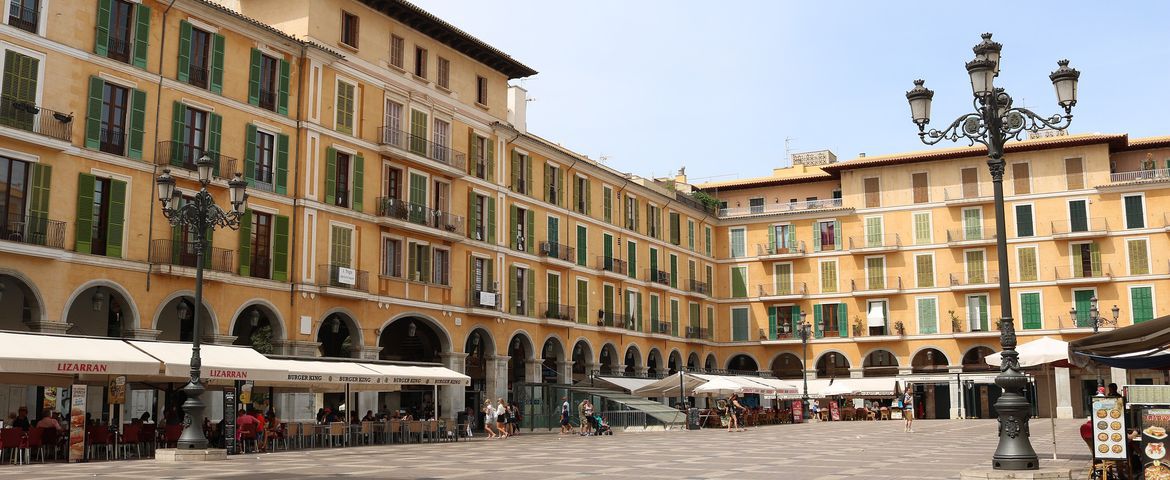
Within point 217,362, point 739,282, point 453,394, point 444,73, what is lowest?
point 453,394

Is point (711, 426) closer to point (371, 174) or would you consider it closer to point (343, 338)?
point (343, 338)

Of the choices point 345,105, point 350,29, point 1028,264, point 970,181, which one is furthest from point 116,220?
point 1028,264

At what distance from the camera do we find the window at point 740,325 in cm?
6200

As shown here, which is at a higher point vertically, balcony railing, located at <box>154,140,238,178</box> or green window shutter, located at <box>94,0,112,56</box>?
green window shutter, located at <box>94,0,112,56</box>

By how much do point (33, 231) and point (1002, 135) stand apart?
21.4 metres

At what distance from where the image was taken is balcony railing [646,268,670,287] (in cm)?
5385

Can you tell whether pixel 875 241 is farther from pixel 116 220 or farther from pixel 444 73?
pixel 116 220

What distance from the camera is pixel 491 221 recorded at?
4138 centimetres

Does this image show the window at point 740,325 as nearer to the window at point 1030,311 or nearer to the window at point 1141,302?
the window at point 1030,311

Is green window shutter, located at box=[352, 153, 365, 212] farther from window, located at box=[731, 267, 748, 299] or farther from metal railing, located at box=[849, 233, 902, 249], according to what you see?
metal railing, located at box=[849, 233, 902, 249]

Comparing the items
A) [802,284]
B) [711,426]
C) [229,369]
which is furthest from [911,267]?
[229,369]

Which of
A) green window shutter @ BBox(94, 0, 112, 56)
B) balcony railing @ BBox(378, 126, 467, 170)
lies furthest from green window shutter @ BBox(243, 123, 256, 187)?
balcony railing @ BBox(378, 126, 467, 170)

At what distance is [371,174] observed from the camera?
1401 inches

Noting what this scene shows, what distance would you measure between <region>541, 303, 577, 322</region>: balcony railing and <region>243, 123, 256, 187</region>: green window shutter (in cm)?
1620
